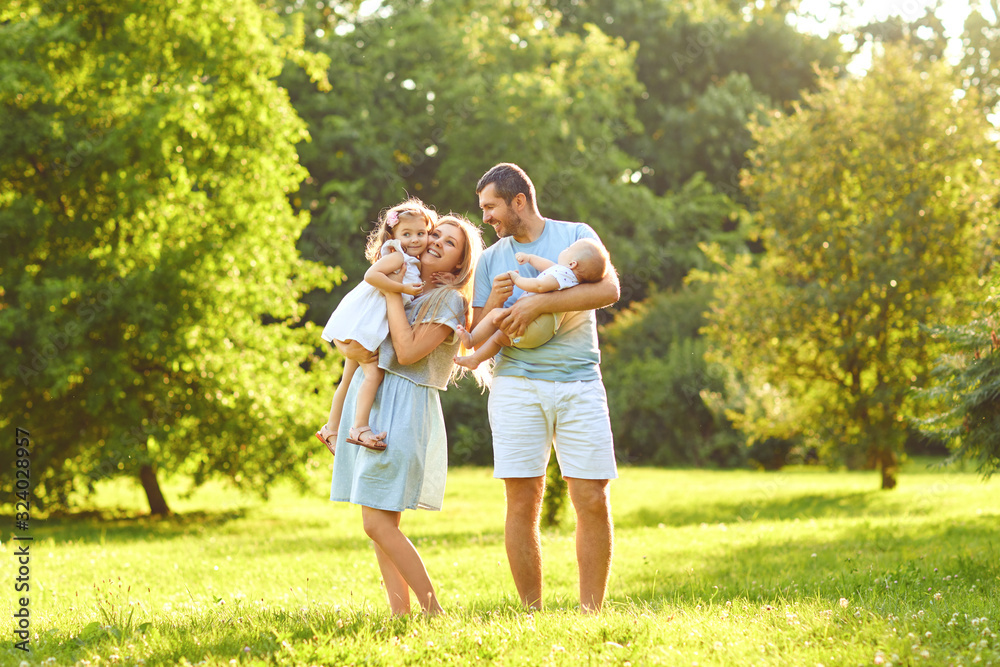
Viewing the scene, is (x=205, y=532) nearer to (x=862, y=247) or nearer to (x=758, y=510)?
(x=758, y=510)

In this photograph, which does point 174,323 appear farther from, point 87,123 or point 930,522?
point 930,522

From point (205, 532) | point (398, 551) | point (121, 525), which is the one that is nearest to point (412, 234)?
point (398, 551)

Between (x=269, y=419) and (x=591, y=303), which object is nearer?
(x=591, y=303)

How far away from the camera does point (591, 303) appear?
14.0ft

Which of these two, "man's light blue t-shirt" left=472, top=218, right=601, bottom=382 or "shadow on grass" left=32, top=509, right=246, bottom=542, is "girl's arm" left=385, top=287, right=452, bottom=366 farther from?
"shadow on grass" left=32, top=509, right=246, bottom=542

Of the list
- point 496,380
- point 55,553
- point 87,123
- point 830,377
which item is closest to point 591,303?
point 496,380

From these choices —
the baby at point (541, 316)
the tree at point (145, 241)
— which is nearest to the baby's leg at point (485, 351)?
the baby at point (541, 316)

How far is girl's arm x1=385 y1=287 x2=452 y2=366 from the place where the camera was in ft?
13.6

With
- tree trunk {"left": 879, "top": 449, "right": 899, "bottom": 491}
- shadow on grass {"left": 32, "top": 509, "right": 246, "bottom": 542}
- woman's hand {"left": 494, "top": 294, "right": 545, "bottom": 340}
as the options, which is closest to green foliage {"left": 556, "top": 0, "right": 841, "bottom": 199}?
tree trunk {"left": 879, "top": 449, "right": 899, "bottom": 491}

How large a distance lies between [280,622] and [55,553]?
21.1 feet

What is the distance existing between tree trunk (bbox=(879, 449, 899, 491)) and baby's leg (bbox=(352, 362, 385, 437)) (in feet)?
45.7

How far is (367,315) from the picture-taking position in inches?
165

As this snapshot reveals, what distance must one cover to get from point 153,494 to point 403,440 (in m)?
11.9

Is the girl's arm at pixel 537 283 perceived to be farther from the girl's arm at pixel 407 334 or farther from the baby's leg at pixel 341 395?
the baby's leg at pixel 341 395
